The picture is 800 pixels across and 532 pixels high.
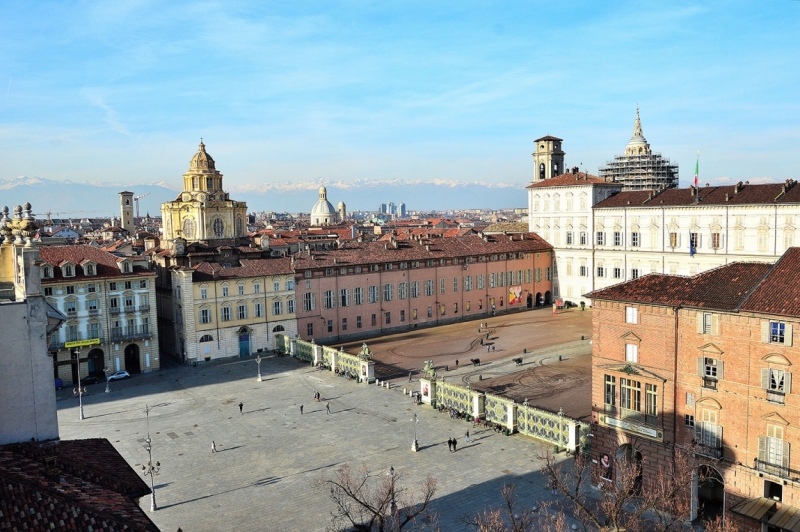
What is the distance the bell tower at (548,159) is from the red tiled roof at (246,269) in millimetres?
58872

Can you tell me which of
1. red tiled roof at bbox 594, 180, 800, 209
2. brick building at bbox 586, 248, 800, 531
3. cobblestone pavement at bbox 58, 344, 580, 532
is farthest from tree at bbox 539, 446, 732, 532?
red tiled roof at bbox 594, 180, 800, 209

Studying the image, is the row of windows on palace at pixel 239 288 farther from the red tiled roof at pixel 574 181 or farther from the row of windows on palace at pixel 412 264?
the red tiled roof at pixel 574 181

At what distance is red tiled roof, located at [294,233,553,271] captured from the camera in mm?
70750

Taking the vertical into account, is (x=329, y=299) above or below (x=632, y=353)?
below

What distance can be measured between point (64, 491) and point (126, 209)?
17738 cm

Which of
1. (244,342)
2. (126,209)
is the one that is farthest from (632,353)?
(126,209)

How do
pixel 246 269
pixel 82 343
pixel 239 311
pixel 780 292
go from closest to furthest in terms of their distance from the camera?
pixel 780 292 → pixel 82 343 → pixel 239 311 → pixel 246 269

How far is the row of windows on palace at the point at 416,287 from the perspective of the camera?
2763 inches

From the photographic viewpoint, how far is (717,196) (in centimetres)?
7719

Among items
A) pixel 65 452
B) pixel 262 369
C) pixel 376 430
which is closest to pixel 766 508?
pixel 376 430

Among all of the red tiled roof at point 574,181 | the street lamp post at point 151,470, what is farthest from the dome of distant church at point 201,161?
the street lamp post at point 151,470

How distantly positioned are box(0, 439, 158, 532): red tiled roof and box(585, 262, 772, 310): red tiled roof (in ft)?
74.7

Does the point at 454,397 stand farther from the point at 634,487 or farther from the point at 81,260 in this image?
the point at 81,260

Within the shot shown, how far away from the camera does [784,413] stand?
2591 cm
